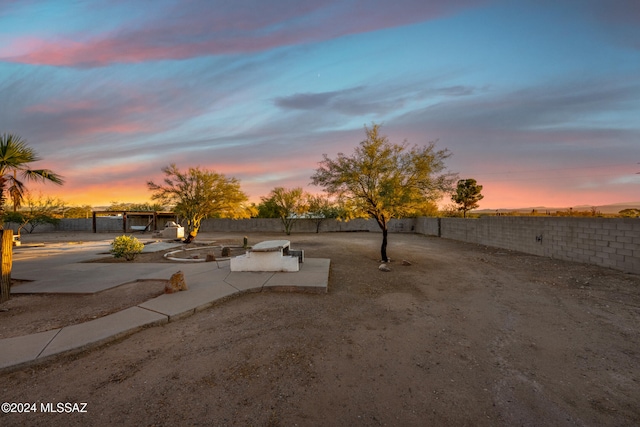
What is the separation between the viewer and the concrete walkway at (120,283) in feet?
12.7

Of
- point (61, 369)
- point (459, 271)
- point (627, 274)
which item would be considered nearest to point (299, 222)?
point (459, 271)

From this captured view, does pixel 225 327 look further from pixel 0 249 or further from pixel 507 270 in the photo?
pixel 507 270

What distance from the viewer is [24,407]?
9.08ft

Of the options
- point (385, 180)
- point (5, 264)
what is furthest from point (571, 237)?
point (5, 264)

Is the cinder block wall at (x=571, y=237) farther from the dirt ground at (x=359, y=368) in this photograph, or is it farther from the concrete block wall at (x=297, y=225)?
the concrete block wall at (x=297, y=225)

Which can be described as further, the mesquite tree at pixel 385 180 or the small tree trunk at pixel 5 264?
the mesquite tree at pixel 385 180

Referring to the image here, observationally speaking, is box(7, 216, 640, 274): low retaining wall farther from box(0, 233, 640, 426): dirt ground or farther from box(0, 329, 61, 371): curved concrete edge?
box(0, 329, 61, 371): curved concrete edge

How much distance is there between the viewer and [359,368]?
11.2ft

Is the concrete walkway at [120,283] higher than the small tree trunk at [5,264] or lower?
lower

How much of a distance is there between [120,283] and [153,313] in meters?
3.15

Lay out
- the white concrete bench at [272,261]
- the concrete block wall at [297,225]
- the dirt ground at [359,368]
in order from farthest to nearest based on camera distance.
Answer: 1. the concrete block wall at [297,225]
2. the white concrete bench at [272,261]
3. the dirt ground at [359,368]

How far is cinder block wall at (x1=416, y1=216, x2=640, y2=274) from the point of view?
8719 mm

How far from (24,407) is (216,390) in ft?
6.12

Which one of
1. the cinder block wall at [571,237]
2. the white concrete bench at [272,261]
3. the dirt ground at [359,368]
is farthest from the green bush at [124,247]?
the cinder block wall at [571,237]
